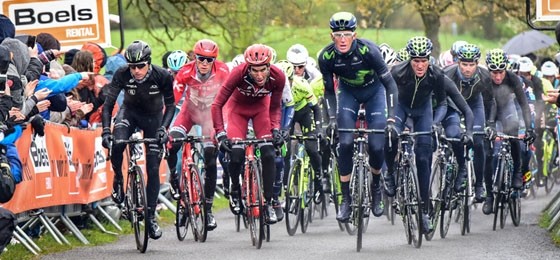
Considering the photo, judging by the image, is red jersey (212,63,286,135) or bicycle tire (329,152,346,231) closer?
red jersey (212,63,286,135)

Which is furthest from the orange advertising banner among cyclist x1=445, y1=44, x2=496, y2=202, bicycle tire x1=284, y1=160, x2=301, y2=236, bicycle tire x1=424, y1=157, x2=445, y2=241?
cyclist x1=445, y1=44, x2=496, y2=202

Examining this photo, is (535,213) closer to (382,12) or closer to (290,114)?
(290,114)

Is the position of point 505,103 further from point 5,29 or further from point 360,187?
point 5,29

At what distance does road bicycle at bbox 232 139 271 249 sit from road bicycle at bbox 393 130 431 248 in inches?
52.5

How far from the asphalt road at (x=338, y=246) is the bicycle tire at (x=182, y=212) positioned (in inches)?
5.0

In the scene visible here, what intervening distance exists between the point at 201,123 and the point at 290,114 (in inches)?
41.1

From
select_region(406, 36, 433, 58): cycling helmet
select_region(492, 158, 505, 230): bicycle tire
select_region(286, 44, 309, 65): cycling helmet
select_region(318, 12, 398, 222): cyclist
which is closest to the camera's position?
select_region(318, 12, 398, 222): cyclist

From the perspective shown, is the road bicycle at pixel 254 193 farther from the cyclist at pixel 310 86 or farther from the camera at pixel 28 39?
the camera at pixel 28 39

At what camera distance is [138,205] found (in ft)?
47.9

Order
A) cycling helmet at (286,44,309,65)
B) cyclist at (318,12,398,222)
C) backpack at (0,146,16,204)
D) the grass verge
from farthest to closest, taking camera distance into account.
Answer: cycling helmet at (286,44,309,65)
cyclist at (318,12,398,222)
the grass verge
backpack at (0,146,16,204)

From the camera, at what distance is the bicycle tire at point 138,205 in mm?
14422

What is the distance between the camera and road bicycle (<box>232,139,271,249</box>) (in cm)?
1475

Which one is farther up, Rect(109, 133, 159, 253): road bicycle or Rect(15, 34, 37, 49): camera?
Rect(15, 34, 37, 49): camera

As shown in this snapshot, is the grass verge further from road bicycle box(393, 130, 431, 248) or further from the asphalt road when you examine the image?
road bicycle box(393, 130, 431, 248)
